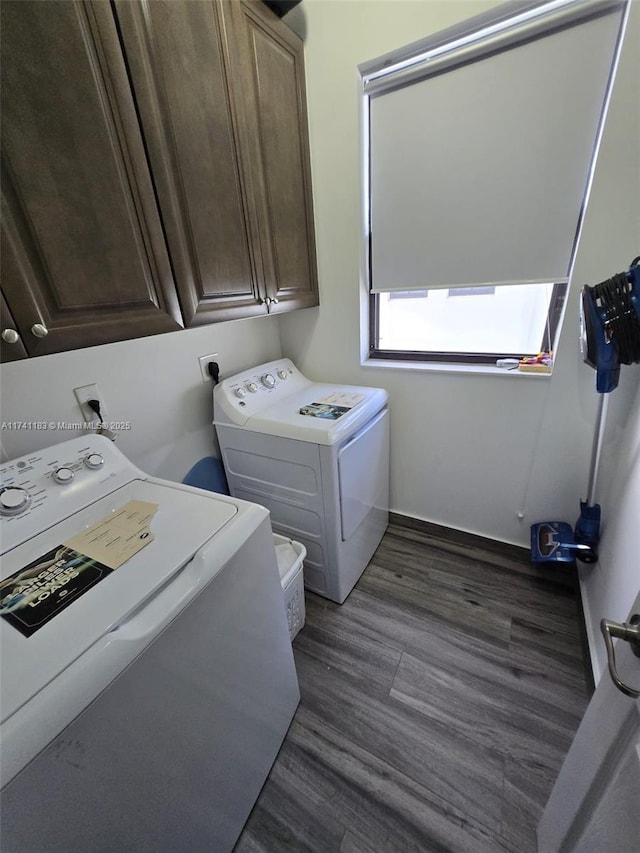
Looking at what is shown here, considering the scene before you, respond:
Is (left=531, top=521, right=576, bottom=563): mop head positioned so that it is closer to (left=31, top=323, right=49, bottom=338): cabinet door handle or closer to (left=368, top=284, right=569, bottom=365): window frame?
(left=368, top=284, right=569, bottom=365): window frame

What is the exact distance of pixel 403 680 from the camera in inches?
53.9

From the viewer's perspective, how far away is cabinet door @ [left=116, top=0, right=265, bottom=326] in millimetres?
933

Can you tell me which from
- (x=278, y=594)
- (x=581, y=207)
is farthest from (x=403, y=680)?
(x=581, y=207)

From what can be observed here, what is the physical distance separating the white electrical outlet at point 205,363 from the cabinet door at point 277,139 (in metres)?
0.42

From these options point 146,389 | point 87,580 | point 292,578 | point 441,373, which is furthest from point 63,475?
point 441,373

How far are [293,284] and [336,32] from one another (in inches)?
41.6

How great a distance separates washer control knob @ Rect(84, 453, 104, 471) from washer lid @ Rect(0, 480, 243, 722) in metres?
0.11

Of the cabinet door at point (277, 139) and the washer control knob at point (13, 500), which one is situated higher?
the cabinet door at point (277, 139)

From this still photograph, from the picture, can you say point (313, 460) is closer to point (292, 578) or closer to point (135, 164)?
point (292, 578)

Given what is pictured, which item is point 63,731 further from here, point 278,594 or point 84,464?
point 84,464

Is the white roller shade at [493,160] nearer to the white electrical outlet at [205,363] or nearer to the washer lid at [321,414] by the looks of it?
the washer lid at [321,414]

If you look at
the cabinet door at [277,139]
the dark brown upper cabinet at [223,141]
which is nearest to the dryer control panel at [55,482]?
the dark brown upper cabinet at [223,141]

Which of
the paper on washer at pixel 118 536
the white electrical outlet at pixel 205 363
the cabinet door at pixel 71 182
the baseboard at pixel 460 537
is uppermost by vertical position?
the cabinet door at pixel 71 182

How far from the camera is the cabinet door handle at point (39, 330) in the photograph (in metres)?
0.77
